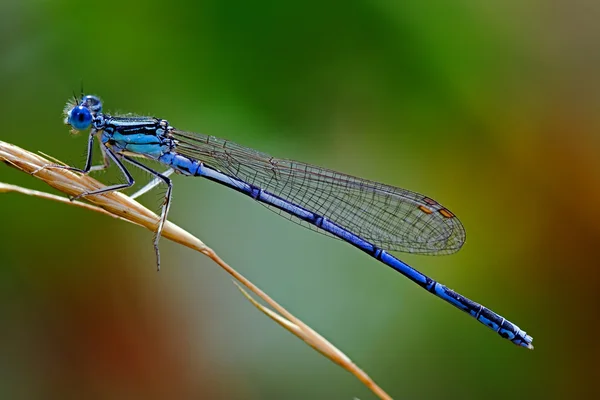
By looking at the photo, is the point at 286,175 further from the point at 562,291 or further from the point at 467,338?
the point at 562,291

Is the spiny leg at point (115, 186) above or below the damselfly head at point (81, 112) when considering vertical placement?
below

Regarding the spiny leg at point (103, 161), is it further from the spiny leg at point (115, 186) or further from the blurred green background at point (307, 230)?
the blurred green background at point (307, 230)

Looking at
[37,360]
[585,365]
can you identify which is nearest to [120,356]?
[37,360]

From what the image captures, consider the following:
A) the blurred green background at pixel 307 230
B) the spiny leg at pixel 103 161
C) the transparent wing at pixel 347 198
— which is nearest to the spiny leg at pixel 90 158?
the spiny leg at pixel 103 161

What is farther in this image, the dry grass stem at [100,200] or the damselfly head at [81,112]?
the damselfly head at [81,112]

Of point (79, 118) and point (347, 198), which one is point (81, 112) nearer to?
point (79, 118)

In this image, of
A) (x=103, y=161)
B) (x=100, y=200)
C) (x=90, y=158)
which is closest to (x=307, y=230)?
(x=103, y=161)

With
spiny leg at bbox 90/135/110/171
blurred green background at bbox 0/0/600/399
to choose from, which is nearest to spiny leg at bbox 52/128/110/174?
spiny leg at bbox 90/135/110/171

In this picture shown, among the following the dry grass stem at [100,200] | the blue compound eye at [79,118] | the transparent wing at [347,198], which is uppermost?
the transparent wing at [347,198]
